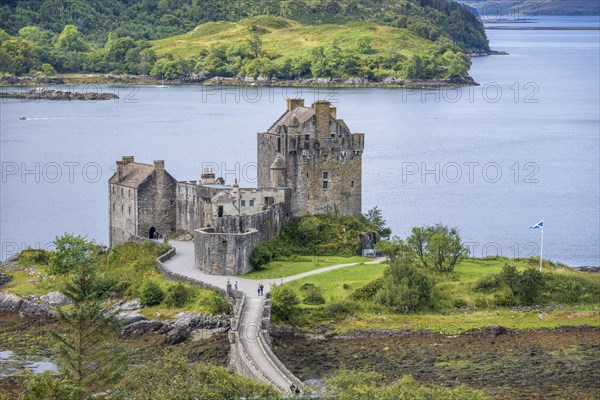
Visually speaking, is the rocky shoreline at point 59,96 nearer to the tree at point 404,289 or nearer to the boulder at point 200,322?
the boulder at point 200,322

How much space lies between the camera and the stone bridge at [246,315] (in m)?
45.9

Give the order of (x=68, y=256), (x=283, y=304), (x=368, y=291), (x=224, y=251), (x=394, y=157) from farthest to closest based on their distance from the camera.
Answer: (x=394, y=157) → (x=68, y=256) → (x=224, y=251) → (x=368, y=291) → (x=283, y=304)

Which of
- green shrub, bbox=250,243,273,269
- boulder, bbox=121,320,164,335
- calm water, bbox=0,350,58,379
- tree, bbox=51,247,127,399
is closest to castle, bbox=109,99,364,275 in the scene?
green shrub, bbox=250,243,273,269

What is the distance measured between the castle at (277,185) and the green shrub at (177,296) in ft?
21.3

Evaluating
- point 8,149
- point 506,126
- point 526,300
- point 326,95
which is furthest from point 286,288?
point 326,95

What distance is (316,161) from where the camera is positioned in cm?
6612

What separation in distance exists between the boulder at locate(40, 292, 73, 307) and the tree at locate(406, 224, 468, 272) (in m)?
16.1

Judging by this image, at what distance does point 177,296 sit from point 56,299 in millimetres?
6199

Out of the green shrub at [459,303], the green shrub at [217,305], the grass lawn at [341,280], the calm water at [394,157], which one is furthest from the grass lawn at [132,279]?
the calm water at [394,157]

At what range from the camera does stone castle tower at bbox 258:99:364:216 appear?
65.9m

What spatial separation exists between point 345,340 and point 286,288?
3396mm

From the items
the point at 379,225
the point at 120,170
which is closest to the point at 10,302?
the point at 120,170

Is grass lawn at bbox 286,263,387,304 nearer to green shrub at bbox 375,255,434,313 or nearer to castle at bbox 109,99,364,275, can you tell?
green shrub at bbox 375,255,434,313

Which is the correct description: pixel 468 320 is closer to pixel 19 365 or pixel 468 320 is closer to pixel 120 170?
pixel 19 365
